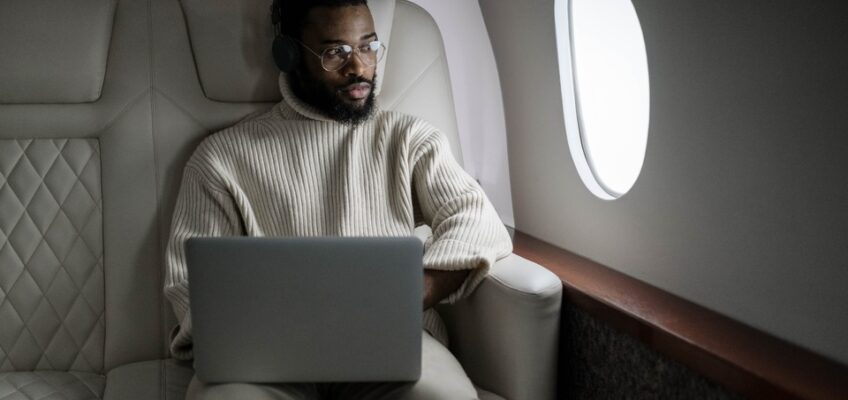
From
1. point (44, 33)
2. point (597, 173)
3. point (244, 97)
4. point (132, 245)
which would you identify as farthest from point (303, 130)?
point (597, 173)

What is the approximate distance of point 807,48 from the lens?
3.66 ft

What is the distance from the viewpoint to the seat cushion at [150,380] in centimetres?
152

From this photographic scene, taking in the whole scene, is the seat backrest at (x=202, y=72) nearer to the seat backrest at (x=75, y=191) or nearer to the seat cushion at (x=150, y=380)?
the seat backrest at (x=75, y=191)

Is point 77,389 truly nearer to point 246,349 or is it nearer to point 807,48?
point 246,349

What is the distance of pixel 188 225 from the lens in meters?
1.62

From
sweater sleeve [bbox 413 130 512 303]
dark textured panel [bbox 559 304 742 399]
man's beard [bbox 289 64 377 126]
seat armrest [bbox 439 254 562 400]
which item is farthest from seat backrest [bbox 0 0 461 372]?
dark textured panel [bbox 559 304 742 399]

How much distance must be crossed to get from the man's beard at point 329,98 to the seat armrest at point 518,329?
1.59 ft

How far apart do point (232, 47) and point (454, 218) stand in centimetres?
63

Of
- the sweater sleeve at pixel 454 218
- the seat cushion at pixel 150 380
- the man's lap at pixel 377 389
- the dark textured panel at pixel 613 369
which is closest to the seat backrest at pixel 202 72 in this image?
the seat cushion at pixel 150 380

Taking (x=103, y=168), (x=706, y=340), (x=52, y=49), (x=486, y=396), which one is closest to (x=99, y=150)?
(x=103, y=168)

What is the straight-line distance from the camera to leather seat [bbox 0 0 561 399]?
1644 millimetres

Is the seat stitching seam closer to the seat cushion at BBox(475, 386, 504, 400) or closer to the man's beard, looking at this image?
the man's beard

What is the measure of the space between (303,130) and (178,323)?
498 millimetres

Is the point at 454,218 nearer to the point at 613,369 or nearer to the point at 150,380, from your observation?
the point at 613,369
